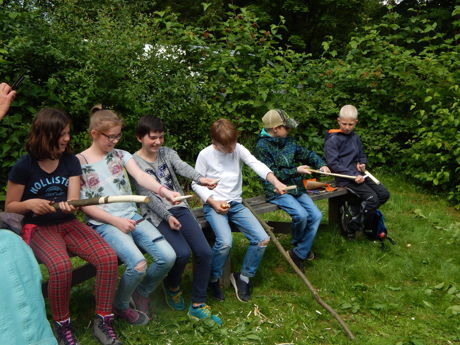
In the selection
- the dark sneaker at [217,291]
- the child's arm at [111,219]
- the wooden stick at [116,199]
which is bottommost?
the dark sneaker at [217,291]

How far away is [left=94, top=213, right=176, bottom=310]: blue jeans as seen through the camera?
10.3 feet

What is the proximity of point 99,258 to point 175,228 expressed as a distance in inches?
25.5

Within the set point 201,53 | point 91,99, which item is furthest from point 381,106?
point 91,99

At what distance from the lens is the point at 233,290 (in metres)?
4.02

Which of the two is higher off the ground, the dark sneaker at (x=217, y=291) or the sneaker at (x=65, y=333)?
the sneaker at (x=65, y=333)

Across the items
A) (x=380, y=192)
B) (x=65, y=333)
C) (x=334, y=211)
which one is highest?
(x=380, y=192)

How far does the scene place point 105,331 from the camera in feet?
9.95

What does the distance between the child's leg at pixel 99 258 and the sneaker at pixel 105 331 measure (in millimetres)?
41

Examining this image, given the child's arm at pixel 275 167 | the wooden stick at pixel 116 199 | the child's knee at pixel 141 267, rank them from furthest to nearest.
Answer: the child's arm at pixel 275 167 < the child's knee at pixel 141 267 < the wooden stick at pixel 116 199

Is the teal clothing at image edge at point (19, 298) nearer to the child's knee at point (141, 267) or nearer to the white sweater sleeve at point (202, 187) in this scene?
the child's knee at point (141, 267)

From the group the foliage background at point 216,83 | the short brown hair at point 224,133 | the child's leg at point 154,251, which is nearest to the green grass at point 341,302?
the child's leg at point 154,251

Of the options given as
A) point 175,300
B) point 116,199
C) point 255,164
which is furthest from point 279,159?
point 116,199

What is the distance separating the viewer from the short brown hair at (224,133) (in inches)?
152

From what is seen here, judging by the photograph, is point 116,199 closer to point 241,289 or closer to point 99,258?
point 99,258
